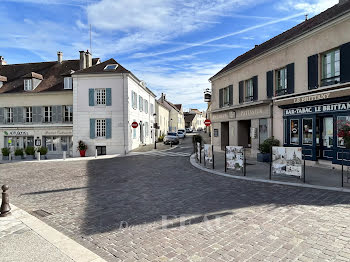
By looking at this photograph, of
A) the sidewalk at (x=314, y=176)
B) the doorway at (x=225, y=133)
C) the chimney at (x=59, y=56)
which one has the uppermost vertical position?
the chimney at (x=59, y=56)

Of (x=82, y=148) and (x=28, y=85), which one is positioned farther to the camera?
(x=28, y=85)

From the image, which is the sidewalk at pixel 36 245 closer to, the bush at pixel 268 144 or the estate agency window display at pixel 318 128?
the estate agency window display at pixel 318 128

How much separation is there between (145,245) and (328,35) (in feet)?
37.6

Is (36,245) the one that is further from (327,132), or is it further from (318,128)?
Result: (318,128)

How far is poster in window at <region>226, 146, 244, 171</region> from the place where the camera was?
9.71m

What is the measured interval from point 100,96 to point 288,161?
16780 mm

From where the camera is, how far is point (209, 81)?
2086cm

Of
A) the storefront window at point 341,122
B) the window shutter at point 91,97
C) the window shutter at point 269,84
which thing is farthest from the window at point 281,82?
the window shutter at point 91,97

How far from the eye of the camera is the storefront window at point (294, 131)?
11.9 metres

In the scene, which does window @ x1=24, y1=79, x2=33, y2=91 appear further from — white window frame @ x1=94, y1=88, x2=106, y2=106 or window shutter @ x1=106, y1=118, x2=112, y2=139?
window shutter @ x1=106, y1=118, x2=112, y2=139

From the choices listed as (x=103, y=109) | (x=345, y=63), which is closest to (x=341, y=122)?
(x=345, y=63)

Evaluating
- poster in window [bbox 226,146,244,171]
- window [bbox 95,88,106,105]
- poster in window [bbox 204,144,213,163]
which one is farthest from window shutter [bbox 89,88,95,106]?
poster in window [bbox 226,146,244,171]

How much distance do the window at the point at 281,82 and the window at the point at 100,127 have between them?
14.4 m

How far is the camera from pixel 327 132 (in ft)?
35.0
